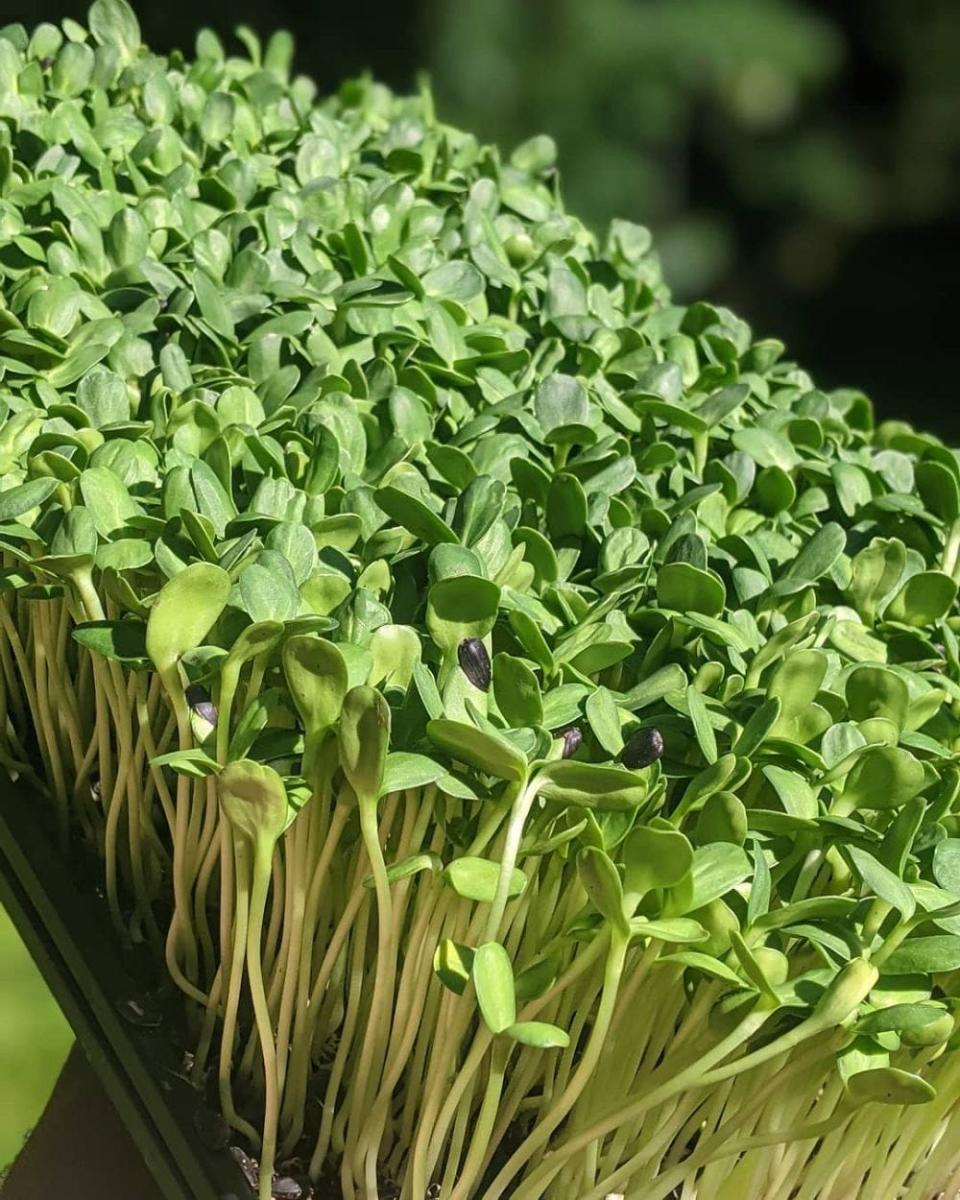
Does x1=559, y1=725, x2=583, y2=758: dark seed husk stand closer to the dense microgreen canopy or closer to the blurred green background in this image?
the dense microgreen canopy

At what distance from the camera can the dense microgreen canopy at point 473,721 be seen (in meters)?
0.55

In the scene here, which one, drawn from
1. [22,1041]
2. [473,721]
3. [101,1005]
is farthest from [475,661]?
[22,1041]

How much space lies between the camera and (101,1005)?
67cm

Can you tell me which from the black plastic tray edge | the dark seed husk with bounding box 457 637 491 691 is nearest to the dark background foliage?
the black plastic tray edge

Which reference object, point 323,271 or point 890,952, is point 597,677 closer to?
point 890,952

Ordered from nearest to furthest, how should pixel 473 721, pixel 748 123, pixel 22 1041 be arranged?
pixel 473 721, pixel 22 1041, pixel 748 123

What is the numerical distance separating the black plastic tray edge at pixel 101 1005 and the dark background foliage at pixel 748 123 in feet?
8.96

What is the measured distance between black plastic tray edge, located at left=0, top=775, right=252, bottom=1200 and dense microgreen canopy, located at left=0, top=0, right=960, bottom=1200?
0.06 feet

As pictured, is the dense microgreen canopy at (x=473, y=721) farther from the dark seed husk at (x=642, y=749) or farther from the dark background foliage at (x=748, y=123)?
the dark background foliage at (x=748, y=123)

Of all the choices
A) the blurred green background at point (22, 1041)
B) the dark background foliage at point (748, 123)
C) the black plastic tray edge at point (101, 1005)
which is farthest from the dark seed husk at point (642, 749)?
the dark background foliage at point (748, 123)

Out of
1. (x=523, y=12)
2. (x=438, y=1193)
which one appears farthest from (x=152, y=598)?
(x=523, y=12)

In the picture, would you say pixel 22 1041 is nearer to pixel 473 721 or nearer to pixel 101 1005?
pixel 101 1005

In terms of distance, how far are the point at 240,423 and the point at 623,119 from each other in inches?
115

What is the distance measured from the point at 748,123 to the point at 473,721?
3.56m
